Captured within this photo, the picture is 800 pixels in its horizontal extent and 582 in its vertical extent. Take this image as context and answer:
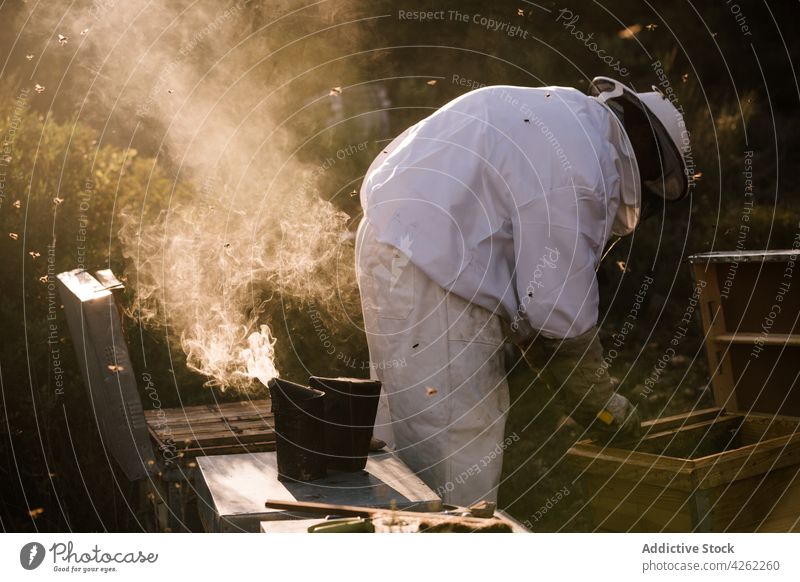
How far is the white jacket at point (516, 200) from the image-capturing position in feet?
10.1

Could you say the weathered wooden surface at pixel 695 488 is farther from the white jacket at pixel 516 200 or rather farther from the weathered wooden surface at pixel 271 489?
the weathered wooden surface at pixel 271 489

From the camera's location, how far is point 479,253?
319cm

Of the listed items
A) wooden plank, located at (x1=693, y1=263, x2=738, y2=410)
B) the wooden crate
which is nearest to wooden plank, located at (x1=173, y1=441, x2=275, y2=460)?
the wooden crate

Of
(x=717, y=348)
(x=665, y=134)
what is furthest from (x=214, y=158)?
(x=717, y=348)

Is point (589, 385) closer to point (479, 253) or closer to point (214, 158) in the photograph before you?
point (479, 253)

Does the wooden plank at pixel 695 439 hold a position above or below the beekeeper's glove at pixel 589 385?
below

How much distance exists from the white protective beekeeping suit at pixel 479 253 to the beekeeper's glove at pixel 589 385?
9cm

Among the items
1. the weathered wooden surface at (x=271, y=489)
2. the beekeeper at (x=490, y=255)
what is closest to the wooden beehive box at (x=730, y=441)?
the beekeeper at (x=490, y=255)

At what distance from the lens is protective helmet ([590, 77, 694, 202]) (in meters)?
3.27

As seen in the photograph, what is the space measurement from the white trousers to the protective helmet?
0.84m

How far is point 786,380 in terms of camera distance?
395cm

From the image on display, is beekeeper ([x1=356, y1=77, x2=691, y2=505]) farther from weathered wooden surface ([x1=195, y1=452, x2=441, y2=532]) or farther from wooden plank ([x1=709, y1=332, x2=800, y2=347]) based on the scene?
wooden plank ([x1=709, y1=332, x2=800, y2=347])

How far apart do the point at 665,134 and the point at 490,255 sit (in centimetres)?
78

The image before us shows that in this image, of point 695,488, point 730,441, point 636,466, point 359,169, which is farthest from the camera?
point 359,169
